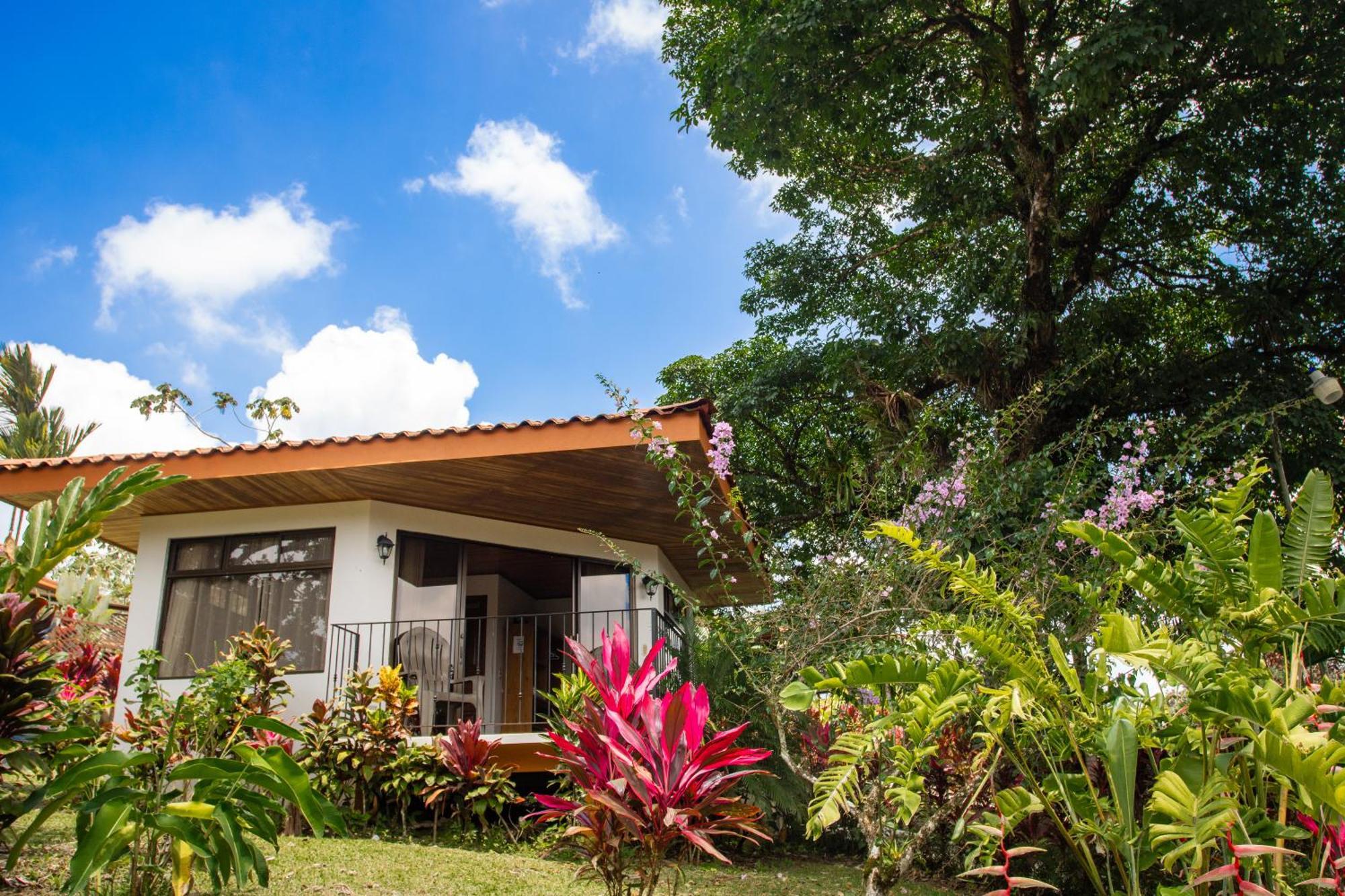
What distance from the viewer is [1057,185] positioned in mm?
10812

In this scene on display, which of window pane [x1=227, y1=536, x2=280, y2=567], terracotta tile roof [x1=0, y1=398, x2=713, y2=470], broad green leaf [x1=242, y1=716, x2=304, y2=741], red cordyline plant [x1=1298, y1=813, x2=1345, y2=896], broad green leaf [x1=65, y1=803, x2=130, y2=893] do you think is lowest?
red cordyline plant [x1=1298, y1=813, x2=1345, y2=896]

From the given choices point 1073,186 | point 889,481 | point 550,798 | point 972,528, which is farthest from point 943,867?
point 1073,186

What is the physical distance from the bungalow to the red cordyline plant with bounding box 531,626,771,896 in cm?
323

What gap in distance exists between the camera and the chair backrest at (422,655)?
307 inches

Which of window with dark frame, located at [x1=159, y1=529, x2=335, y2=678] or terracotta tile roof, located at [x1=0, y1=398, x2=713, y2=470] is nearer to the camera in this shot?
terracotta tile roof, located at [x1=0, y1=398, x2=713, y2=470]

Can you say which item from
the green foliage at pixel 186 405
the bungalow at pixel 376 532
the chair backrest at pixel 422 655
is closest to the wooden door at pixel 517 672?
the bungalow at pixel 376 532

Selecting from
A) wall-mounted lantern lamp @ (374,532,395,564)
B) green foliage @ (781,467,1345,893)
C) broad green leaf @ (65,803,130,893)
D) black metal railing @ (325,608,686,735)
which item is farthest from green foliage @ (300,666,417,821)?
green foliage @ (781,467,1345,893)

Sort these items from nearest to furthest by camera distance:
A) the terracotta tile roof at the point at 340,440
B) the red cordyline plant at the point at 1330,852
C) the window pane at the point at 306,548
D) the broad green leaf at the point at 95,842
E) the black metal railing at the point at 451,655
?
the red cordyline plant at the point at 1330,852
the broad green leaf at the point at 95,842
the terracotta tile roof at the point at 340,440
the black metal railing at the point at 451,655
the window pane at the point at 306,548

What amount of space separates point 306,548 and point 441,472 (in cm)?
178

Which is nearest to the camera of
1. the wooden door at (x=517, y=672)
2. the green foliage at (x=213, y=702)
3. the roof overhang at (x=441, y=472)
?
the green foliage at (x=213, y=702)

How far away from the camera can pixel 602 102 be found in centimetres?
1248

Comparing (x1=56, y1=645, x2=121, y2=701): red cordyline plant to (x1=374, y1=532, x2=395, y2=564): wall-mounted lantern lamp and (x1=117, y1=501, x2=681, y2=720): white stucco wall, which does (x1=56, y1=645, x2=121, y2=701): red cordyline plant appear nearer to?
(x1=117, y1=501, x2=681, y2=720): white stucco wall

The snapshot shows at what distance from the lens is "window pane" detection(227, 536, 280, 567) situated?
27.1 feet

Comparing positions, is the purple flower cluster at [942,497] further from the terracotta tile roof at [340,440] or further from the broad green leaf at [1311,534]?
the broad green leaf at [1311,534]
